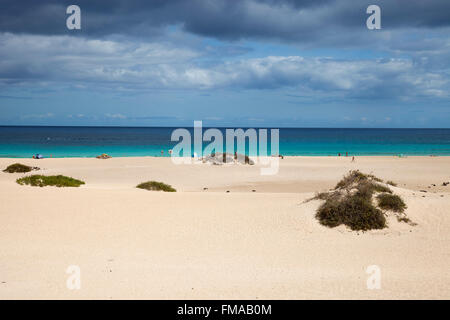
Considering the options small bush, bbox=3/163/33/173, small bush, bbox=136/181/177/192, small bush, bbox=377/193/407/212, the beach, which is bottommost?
the beach

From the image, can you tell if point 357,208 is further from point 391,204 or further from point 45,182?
point 45,182

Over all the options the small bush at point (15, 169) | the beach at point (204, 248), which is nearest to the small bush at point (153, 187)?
the beach at point (204, 248)

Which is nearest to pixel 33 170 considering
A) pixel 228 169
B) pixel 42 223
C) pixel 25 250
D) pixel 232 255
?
pixel 228 169

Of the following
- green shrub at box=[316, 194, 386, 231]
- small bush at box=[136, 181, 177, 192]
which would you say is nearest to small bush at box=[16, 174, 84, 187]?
small bush at box=[136, 181, 177, 192]

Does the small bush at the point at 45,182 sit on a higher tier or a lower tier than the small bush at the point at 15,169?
lower

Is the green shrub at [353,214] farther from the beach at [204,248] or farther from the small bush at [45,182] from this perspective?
the small bush at [45,182]

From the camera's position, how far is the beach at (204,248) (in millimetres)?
8250

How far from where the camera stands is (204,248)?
11.5m

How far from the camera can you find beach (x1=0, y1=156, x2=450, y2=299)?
27.1ft

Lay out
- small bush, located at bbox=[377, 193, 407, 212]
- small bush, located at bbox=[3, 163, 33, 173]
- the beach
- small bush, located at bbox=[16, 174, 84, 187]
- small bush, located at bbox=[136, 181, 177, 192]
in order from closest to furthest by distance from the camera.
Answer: the beach
small bush, located at bbox=[377, 193, 407, 212]
small bush, located at bbox=[16, 174, 84, 187]
small bush, located at bbox=[136, 181, 177, 192]
small bush, located at bbox=[3, 163, 33, 173]

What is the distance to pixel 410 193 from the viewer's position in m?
15.9

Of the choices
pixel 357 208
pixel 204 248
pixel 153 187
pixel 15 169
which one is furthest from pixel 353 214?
pixel 15 169

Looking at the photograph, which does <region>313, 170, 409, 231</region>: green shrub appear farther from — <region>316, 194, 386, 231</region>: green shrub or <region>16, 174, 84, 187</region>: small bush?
<region>16, 174, 84, 187</region>: small bush
